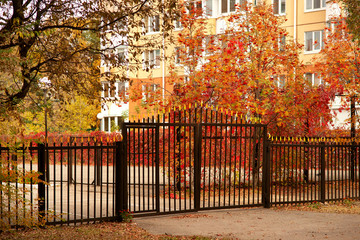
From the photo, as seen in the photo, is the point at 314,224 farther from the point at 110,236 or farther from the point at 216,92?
the point at 216,92

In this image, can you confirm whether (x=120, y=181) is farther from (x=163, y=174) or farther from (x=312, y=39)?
(x=312, y=39)

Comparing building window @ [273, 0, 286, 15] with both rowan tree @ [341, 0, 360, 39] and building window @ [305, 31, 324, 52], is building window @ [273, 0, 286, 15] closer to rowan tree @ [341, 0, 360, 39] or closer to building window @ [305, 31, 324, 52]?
building window @ [305, 31, 324, 52]

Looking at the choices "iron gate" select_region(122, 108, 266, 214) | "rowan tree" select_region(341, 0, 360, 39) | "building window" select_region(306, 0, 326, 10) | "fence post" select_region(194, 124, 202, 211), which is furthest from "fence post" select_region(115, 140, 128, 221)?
"building window" select_region(306, 0, 326, 10)

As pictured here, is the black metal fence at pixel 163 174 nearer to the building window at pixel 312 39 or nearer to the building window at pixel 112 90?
the building window at pixel 112 90

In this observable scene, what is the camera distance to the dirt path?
30.3 feet

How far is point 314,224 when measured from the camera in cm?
1039

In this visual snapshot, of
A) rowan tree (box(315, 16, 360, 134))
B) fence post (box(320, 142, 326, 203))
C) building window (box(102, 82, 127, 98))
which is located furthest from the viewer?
rowan tree (box(315, 16, 360, 134))

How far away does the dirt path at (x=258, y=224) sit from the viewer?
923cm

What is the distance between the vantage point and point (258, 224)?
10273 mm

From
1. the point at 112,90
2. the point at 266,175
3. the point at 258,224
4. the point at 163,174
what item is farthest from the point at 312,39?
the point at 258,224

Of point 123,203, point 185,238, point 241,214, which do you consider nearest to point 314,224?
point 241,214

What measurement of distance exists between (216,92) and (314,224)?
6.71 m

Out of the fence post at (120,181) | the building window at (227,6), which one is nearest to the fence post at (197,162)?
the fence post at (120,181)

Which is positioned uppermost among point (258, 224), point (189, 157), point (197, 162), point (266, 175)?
point (189, 157)
